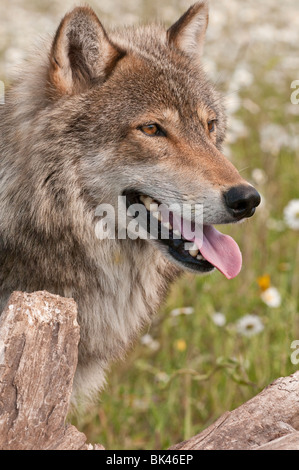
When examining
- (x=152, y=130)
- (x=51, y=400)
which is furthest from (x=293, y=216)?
(x=51, y=400)

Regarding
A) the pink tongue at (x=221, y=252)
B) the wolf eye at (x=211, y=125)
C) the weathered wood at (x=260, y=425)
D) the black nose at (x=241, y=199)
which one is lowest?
the weathered wood at (x=260, y=425)

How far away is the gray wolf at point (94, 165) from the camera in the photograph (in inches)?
117

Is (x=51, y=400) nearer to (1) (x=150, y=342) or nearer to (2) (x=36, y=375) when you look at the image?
(2) (x=36, y=375)

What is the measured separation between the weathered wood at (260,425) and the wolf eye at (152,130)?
4.65 feet

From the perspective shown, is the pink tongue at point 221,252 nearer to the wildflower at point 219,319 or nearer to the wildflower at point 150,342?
the wildflower at point 219,319

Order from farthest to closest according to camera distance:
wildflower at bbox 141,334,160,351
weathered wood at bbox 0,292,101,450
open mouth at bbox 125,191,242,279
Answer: wildflower at bbox 141,334,160,351 < open mouth at bbox 125,191,242,279 < weathered wood at bbox 0,292,101,450

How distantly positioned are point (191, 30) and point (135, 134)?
1111 mm

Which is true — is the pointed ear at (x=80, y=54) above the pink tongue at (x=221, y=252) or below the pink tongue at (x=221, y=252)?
above

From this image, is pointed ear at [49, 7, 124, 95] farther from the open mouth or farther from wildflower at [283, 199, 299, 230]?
Result: wildflower at [283, 199, 299, 230]

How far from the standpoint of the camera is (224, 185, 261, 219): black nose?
110 inches

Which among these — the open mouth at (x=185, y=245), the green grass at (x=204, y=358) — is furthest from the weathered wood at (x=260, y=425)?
the green grass at (x=204, y=358)

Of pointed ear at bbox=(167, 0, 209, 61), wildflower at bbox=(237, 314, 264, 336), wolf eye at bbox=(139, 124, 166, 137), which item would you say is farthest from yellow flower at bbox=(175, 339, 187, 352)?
pointed ear at bbox=(167, 0, 209, 61)

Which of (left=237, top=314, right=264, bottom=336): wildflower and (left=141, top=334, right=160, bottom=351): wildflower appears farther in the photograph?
(left=141, top=334, right=160, bottom=351): wildflower
